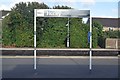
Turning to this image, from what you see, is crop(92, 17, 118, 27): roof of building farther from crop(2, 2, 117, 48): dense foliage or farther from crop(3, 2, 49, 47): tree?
crop(3, 2, 49, 47): tree

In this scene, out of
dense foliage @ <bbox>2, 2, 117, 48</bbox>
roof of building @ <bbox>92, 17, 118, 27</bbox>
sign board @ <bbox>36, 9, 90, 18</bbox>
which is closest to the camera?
sign board @ <bbox>36, 9, 90, 18</bbox>

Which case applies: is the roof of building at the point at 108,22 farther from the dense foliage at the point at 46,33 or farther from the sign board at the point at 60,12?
the sign board at the point at 60,12

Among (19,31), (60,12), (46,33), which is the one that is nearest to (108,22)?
(46,33)

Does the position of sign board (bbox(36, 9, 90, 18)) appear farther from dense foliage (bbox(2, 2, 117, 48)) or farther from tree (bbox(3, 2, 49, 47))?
tree (bbox(3, 2, 49, 47))

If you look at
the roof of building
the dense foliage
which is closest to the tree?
the dense foliage

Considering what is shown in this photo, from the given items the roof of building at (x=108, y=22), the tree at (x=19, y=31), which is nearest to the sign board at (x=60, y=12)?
the tree at (x=19, y=31)

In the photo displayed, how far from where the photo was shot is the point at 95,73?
1359 centimetres

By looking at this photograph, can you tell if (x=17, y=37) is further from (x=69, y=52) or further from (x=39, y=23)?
(x=69, y=52)

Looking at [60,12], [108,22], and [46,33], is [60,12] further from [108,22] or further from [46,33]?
[108,22]

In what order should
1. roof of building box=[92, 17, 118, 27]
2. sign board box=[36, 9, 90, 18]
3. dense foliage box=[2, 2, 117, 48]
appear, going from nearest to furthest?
sign board box=[36, 9, 90, 18] → dense foliage box=[2, 2, 117, 48] → roof of building box=[92, 17, 118, 27]

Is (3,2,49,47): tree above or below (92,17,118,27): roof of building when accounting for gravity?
below

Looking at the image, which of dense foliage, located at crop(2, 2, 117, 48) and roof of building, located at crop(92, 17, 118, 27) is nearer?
dense foliage, located at crop(2, 2, 117, 48)

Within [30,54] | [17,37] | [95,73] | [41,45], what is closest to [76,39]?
[41,45]

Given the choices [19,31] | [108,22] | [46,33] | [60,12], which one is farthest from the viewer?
[108,22]
